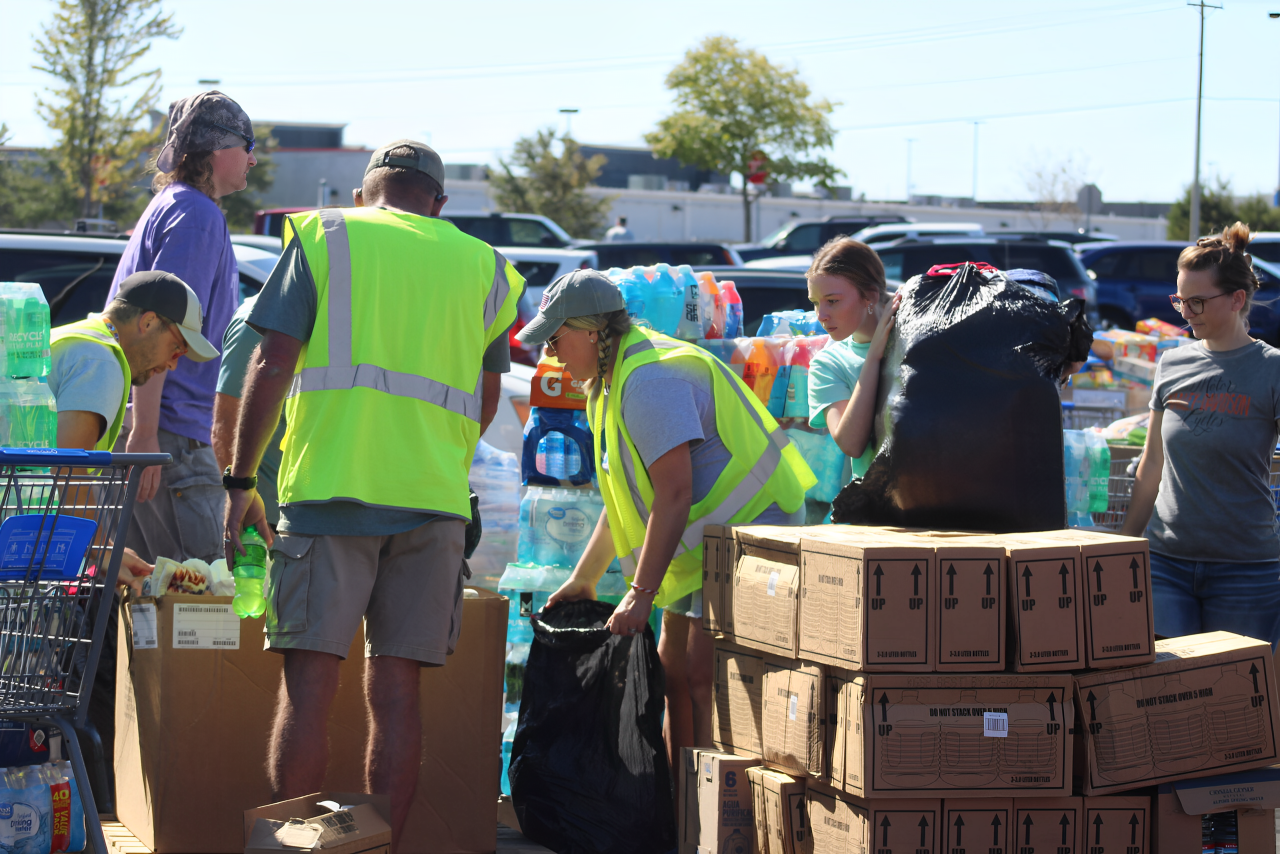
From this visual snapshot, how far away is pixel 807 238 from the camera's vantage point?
2452 cm

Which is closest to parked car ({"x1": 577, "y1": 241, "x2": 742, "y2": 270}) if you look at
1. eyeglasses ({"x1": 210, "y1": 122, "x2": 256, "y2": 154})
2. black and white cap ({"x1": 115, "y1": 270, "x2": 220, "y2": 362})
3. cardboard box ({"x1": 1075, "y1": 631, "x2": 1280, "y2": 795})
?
eyeglasses ({"x1": 210, "y1": 122, "x2": 256, "y2": 154})

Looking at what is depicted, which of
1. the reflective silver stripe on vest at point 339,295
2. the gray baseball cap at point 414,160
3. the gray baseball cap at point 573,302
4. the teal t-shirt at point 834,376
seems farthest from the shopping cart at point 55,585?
the teal t-shirt at point 834,376

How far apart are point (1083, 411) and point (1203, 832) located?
4191 millimetres

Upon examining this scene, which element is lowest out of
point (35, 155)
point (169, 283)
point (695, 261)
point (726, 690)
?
point (726, 690)

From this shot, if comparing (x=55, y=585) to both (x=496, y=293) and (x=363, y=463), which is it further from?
(x=496, y=293)

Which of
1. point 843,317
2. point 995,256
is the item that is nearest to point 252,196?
point 995,256

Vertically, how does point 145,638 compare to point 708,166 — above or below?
below

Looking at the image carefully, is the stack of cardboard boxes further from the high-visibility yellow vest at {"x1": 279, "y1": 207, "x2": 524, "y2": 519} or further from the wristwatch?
the wristwatch

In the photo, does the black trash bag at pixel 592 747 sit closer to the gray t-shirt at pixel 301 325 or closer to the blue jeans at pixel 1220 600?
the gray t-shirt at pixel 301 325

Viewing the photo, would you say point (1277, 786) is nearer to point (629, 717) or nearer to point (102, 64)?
point (629, 717)

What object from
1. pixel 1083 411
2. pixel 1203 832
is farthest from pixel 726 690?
pixel 1083 411

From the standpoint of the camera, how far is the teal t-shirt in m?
4.24

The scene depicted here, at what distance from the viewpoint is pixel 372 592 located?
3.43 meters

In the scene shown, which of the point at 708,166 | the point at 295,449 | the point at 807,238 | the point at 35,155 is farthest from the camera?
the point at 708,166
